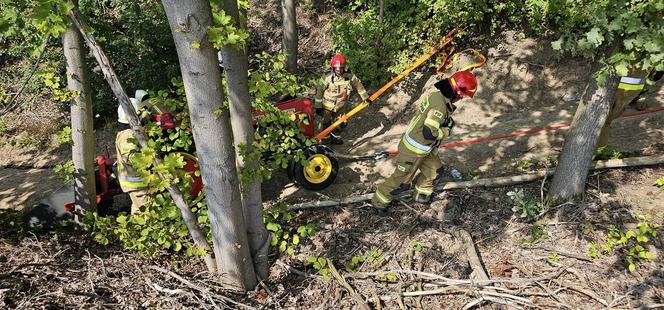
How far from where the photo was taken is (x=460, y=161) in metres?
6.38

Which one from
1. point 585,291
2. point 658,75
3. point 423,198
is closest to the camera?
point 585,291

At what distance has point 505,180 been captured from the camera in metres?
5.37

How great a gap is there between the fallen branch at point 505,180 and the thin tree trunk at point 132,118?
1.66 meters

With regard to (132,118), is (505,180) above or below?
below

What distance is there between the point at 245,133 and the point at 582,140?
341cm

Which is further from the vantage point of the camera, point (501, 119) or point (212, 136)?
point (501, 119)

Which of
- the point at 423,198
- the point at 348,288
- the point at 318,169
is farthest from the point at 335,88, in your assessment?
the point at 348,288

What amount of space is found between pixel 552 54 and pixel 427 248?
576 cm

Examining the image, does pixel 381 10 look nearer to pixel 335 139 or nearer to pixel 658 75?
pixel 335 139

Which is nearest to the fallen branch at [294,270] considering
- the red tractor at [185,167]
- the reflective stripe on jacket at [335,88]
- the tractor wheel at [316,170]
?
the red tractor at [185,167]

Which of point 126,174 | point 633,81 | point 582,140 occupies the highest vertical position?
point 126,174

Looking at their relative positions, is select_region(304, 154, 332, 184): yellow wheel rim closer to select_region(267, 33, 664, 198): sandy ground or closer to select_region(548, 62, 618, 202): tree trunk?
select_region(267, 33, 664, 198): sandy ground

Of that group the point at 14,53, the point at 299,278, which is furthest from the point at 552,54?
the point at 14,53

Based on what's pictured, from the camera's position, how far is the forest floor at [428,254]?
3695mm
